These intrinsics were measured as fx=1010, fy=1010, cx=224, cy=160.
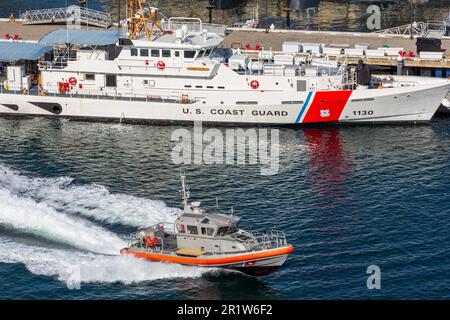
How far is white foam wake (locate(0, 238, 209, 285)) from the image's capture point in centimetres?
6944

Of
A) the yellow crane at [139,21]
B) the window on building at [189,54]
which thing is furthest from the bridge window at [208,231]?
the yellow crane at [139,21]

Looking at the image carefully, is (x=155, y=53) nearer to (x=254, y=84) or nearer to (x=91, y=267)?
(x=254, y=84)

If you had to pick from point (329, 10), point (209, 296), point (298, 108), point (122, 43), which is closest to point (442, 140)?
point (298, 108)

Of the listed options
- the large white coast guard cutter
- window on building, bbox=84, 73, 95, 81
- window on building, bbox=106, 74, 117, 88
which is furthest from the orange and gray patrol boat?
window on building, bbox=84, 73, 95, 81

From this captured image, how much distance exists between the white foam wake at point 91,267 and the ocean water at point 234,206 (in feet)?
0.29

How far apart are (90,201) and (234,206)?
1210 cm

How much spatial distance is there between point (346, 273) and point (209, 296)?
32.7 ft

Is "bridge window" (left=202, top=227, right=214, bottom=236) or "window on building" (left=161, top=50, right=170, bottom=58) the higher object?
"window on building" (left=161, top=50, right=170, bottom=58)

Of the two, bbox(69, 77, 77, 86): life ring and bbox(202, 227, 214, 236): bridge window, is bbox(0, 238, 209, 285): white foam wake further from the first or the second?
bbox(69, 77, 77, 86): life ring

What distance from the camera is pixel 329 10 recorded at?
568 feet

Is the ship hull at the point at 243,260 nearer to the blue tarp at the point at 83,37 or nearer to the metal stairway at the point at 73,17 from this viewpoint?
the blue tarp at the point at 83,37

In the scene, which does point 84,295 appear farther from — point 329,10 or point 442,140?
point 329,10

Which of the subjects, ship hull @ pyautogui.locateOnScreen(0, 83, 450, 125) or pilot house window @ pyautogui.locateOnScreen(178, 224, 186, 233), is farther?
ship hull @ pyautogui.locateOnScreen(0, 83, 450, 125)

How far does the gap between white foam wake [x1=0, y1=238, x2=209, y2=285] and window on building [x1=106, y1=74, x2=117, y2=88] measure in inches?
1662
